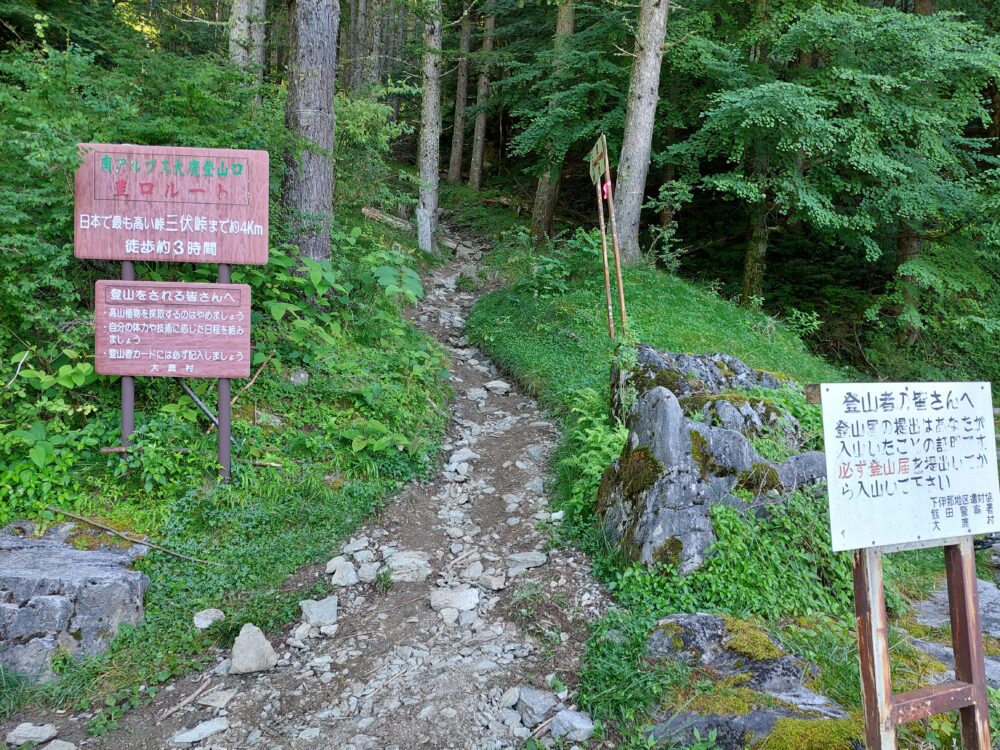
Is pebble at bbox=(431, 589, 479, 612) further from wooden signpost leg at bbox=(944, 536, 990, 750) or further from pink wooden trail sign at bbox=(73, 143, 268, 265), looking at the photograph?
pink wooden trail sign at bbox=(73, 143, 268, 265)

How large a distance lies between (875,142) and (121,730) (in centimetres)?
1200

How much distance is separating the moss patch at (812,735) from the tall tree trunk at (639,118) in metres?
9.52

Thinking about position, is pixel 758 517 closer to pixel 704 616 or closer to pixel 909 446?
pixel 704 616

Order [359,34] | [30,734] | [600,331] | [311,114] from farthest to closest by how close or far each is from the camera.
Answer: [359,34] < [600,331] < [311,114] < [30,734]

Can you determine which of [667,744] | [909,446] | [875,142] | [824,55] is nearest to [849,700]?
[667,744]

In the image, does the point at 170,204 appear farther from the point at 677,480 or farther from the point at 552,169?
the point at 552,169

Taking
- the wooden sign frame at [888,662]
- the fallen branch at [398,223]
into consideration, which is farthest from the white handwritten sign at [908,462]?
the fallen branch at [398,223]

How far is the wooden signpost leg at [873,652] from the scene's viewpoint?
2934mm

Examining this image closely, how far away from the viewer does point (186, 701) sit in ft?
13.2

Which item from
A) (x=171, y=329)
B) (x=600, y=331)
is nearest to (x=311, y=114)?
(x=171, y=329)

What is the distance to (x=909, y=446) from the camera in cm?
318

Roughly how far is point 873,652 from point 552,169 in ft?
40.6

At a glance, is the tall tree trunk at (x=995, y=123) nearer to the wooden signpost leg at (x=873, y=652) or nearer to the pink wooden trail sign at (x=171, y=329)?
the wooden signpost leg at (x=873, y=652)

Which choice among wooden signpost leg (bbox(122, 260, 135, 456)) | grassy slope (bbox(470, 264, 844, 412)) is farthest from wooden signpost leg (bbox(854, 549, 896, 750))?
wooden signpost leg (bbox(122, 260, 135, 456))
